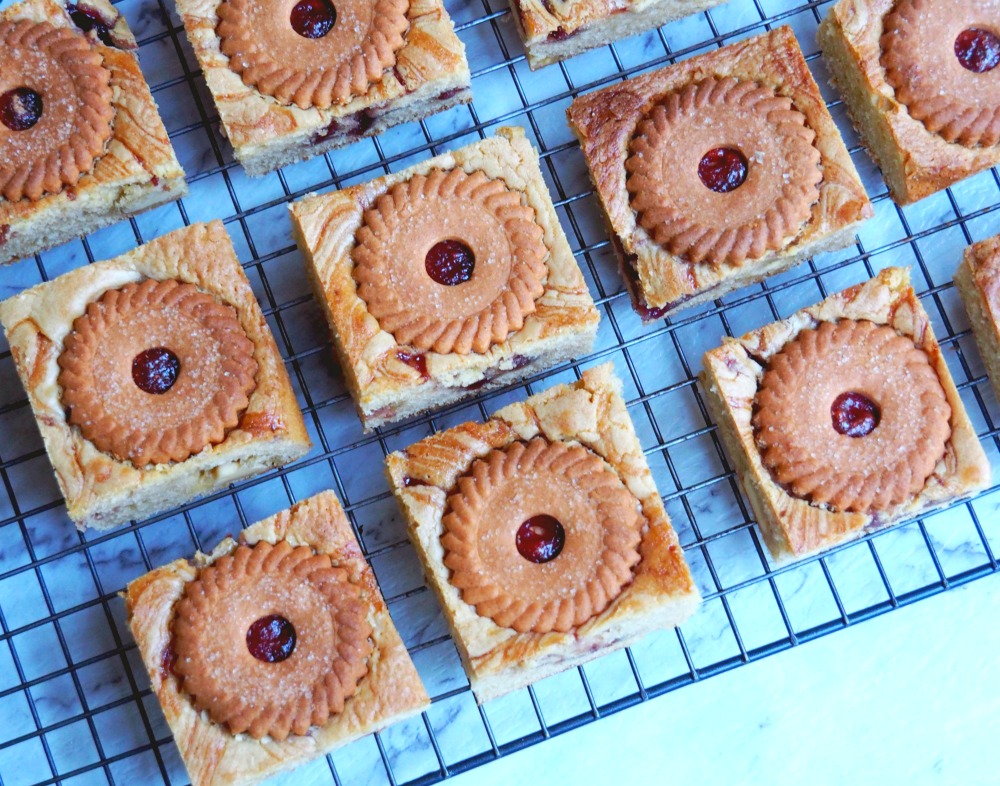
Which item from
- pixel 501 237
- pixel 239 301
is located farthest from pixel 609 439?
pixel 239 301

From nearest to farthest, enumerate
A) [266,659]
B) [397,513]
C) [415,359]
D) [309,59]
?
[266,659] < [415,359] < [309,59] < [397,513]

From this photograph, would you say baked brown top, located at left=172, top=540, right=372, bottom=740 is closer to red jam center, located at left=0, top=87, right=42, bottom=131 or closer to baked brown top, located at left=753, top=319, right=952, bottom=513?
baked brown top, located at left=753, top=319, right=952, bottom=513

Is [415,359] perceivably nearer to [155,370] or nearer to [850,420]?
[155,370]

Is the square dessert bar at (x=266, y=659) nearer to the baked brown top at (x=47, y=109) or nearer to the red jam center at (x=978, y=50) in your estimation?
the baked brown top at (x=47, y=109)

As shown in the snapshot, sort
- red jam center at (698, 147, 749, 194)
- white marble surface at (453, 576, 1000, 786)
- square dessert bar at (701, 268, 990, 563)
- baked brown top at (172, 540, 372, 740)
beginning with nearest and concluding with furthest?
baked brown top at (172, 540, 372, 740) → square dessert bar at (701, 268, 990, 563) → red jam center at (698, 147, 749, 194) → white marble surface at (453, 576, 1000, 786)

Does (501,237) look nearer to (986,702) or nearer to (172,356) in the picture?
(172,356)

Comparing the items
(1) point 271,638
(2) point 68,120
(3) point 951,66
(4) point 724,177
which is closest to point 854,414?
(4) point 724,177

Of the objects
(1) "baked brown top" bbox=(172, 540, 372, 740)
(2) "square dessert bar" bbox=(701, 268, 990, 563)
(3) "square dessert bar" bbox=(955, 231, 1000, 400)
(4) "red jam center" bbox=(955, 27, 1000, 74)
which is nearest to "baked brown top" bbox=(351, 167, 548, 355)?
(2) "square dessert bar" bbox=(701, 268, 990, 563)
